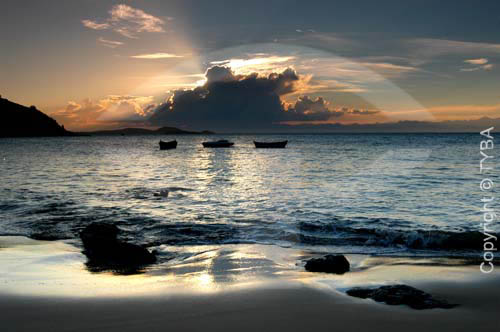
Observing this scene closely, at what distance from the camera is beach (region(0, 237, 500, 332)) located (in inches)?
257

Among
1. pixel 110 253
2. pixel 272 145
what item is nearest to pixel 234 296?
pixel 110 253

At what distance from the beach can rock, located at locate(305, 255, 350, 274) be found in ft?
0.76

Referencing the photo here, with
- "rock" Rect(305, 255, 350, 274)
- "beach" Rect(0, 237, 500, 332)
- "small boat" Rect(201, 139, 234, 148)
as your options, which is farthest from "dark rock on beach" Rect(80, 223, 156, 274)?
"small boat" Rect(201, 139, 234, 148)

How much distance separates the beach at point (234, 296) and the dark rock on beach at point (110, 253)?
0.42m

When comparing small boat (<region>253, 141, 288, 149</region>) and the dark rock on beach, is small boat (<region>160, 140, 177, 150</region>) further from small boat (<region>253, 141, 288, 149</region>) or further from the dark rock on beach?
the dark rock on beach

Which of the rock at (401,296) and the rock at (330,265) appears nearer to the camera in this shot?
the rock at (401,296)

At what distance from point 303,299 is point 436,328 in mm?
2240

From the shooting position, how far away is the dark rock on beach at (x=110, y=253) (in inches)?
410

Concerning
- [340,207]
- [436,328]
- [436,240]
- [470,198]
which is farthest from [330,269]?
[470,198]

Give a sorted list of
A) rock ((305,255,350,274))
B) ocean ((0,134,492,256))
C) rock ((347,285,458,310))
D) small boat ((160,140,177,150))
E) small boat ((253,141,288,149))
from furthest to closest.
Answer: small boat ((253,141,288,149)) → small boat ((160,140,177,150)) → ocean ((0,134,492,256)) → rock ((305,255,350,274)) → rock ((347,285,458,310))

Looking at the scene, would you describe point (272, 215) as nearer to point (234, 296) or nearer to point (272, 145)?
point (234, 296)

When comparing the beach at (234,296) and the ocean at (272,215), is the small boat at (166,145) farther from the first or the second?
the beach at (234,296)

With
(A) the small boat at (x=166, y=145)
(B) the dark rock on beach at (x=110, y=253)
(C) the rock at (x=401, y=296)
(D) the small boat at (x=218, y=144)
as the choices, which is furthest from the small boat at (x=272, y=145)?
Result: (C) the rock at (x=401, y=296)

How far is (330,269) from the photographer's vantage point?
32.3ft
